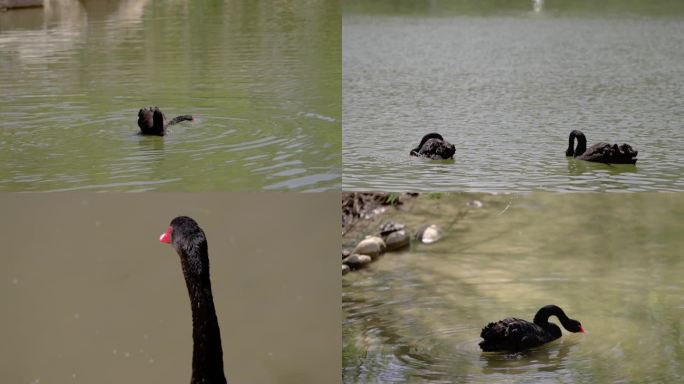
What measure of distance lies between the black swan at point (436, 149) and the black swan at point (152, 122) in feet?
4.21

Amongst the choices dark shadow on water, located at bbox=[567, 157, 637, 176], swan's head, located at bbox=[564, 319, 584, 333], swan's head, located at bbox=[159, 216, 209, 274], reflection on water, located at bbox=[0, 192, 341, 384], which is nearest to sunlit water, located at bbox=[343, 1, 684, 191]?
dark shadow on water, located at bbox=[567, 157, 637, 176]

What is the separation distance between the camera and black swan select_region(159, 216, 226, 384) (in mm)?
3770

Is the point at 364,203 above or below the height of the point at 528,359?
above

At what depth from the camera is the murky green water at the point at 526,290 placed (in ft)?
12.8

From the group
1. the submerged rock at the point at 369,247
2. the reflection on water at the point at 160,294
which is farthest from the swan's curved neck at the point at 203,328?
the submerged rock at the point at 369,247

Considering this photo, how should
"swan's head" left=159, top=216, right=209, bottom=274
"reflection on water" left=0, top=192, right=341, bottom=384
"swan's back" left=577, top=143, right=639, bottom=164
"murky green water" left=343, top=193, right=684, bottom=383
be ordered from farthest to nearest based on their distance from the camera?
"swan's back" left=577, top=143, right=639, bottom=164
"reflection on water" left=0, top=192, right=341, bottom=384
"murky green water" left=343, top=193, right=684, bottom=383
"swan's head" left=159, top=216, right=209, bottom=274

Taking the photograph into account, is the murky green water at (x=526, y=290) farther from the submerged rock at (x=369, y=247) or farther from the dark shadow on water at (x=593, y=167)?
the dark shadow on water at (x=593, y=167)

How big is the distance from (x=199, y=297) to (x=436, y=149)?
1.86 metres

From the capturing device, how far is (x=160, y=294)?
13.6ft

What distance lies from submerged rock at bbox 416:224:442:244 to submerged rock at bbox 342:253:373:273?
29 centimetres

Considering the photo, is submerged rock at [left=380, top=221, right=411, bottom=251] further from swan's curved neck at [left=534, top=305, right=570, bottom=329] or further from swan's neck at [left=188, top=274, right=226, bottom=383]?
swan's neck at [left=188, top=274, right=226, bottom=383]

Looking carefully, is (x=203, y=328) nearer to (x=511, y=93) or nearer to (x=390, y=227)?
(x=390, y=227)

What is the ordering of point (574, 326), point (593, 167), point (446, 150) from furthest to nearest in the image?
1. point (446, 150)
2. point (593, 167)
3. point (574, 326)

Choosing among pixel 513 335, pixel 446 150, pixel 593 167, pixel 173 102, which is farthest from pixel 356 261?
pixel 173 102
